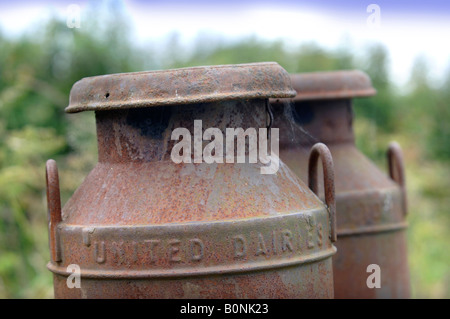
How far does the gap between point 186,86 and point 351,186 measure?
182cm

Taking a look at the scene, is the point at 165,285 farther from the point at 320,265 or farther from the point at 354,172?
the point at 354,172

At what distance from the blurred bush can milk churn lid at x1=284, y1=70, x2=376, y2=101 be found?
2.37 meters

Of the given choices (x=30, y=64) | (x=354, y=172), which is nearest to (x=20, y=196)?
(x=30, y=64)

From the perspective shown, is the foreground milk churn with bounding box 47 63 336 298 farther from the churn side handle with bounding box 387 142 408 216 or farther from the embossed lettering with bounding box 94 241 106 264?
the churn side handle with bounding box 387 142 408 216

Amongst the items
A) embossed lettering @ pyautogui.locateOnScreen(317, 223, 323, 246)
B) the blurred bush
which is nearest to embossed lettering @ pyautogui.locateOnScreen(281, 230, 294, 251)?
embossed lettering @ pyautogui.locateOnScreen(317, 223, 323, 246)

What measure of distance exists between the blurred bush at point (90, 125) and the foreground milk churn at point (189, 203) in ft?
8.41

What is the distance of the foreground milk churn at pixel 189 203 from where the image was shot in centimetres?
301

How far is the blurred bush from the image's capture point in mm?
6297

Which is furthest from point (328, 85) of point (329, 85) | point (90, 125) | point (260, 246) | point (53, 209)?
point (90, 125)

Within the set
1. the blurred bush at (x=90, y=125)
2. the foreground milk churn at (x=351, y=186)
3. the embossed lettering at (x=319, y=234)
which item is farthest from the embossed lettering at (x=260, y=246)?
the blurred bush at (x=90, y=125)

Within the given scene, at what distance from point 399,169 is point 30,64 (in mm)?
5077

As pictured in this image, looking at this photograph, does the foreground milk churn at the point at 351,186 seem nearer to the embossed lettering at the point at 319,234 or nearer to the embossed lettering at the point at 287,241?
the embossed lettering at the point at 319,234

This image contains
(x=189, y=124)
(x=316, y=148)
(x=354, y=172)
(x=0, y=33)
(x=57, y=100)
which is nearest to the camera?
(x=189, y=124)

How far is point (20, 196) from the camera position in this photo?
6719mm
